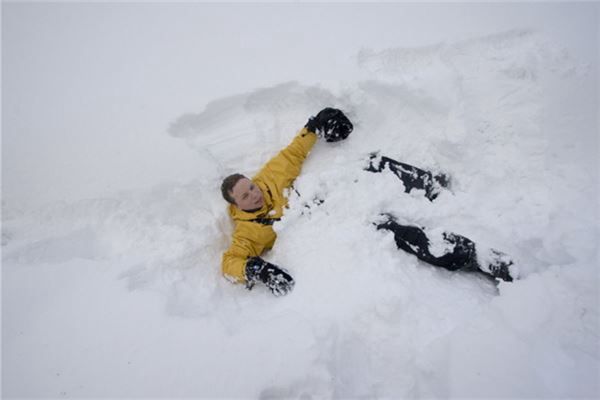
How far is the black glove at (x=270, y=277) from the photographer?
2314mm

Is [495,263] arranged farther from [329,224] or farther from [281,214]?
[281,214]

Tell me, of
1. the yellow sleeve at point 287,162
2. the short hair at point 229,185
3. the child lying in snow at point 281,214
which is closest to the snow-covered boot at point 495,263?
the child lying in snow at point 281,214

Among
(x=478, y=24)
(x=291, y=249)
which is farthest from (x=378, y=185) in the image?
(x=478, y=24)

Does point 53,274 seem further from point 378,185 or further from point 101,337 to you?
point 378,185

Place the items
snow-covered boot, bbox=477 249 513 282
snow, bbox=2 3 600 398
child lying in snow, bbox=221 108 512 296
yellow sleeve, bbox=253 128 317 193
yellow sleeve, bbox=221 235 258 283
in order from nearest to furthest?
snow, bbox=2 3 600 398 → snow-covered boot, bbox=477 249 513 282 → child lying in snow, bbox=221 108 512 296 → yellow sleeve, bbox=221 235 258 283 → yellow sleeve, bbox=253 128 317 193

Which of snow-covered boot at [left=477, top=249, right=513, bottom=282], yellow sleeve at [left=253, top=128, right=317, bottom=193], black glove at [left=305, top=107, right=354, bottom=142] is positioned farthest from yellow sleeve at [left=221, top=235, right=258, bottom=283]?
snow-covered boot at [left=477, top=249, right=513, bottom=282]

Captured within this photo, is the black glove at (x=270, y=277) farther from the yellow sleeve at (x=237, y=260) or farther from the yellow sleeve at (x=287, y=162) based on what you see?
the yellow sleeve at (x=287, y=162)

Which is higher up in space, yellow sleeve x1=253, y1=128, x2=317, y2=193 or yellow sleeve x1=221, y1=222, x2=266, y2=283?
→ yellow sleeve x1=253, y1=128, x2=317, y2=193

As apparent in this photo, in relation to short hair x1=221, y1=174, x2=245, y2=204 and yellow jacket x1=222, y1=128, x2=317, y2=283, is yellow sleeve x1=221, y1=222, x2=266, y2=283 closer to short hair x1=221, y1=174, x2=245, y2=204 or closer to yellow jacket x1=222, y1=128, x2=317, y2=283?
yellow jacket x1=222, y1=128, x2=317, y2=283

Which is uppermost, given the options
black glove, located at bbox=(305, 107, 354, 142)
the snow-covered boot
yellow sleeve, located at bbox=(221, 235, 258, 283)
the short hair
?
black glove, located at bbox=(305, 107, 354, 142)

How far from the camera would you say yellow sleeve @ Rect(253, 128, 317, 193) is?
2.85m

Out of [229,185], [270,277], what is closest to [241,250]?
[270,277]

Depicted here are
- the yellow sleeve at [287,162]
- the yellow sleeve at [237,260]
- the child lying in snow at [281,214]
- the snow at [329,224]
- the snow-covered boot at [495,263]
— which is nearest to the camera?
the snow at [329,224]

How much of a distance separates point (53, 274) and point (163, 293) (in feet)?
2.44
